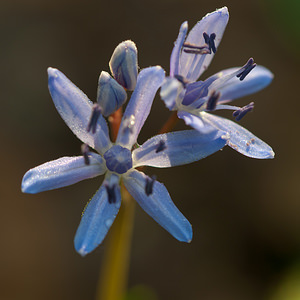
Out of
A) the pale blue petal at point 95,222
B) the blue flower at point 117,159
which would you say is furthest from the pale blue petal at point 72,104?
the pale blue petal at point 95,222

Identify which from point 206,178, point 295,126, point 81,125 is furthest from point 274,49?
point 81,125

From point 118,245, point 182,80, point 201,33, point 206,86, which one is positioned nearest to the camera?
point 182,80

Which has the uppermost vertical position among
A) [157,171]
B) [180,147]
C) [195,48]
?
[195,48]

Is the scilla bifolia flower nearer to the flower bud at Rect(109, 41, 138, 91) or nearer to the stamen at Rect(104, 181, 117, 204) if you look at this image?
the flower bud at Rect(109, 41, 138, 91)

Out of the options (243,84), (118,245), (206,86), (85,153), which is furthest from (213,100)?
(118,245)

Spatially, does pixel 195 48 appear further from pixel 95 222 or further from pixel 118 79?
pixel 95 222

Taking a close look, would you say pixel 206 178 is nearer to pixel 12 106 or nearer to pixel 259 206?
pixel 259 206

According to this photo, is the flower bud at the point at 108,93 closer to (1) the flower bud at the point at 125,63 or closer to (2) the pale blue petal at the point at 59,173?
(1) the flower bud at the point at 125,63

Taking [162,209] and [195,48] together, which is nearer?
[162,209]
